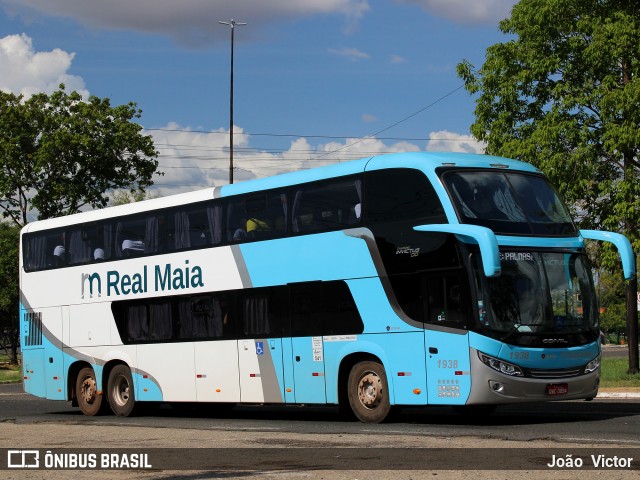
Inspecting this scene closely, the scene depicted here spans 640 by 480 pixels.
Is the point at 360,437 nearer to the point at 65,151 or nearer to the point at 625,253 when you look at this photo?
the point at 625,253

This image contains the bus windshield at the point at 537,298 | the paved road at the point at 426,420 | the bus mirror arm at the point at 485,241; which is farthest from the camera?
the bus windshield at the point at 537,298

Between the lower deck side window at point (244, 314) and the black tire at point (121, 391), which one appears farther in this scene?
the black tire at point (121, 391)

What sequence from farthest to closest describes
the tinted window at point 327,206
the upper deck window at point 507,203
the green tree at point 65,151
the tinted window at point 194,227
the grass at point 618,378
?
the green tree at point 65,151, the grass at point 618,378, the tinted window at point 194,227, the tinted window at point 327,206, the upper deck window at point 507,203

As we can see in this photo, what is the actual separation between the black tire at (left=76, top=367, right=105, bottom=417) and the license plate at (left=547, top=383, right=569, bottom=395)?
1104 cm

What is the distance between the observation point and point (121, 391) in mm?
24016

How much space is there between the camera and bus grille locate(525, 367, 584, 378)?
1673 centimetres

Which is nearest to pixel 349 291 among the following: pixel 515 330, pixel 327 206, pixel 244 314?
pixel 327 206

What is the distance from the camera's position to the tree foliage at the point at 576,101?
29062mm

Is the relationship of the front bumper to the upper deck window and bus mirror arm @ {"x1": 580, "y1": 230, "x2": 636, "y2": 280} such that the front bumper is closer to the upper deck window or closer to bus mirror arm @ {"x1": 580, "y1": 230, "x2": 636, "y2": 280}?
the upper deck window

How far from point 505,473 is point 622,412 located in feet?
30.2

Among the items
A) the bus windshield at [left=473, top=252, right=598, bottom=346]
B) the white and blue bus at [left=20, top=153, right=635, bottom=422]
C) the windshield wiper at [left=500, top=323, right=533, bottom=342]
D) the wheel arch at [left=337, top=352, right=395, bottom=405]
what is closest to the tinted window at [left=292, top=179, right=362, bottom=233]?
the white and blue bus at [left=20, top=153, right=635, bottom=422]

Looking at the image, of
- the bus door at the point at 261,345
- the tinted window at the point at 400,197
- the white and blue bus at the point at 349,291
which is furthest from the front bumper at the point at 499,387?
the bus door at the point at 261,345

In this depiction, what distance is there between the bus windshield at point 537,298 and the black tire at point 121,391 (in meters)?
9.74

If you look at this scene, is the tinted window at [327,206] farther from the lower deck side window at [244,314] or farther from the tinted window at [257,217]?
the lower deck side window at [244,314]
